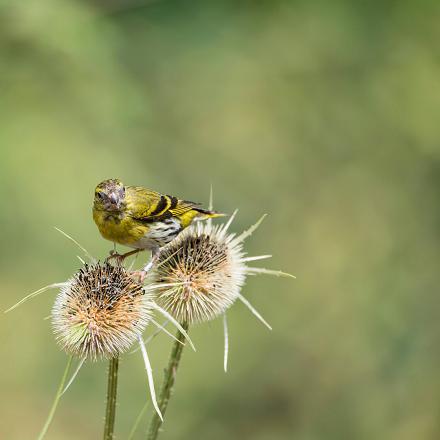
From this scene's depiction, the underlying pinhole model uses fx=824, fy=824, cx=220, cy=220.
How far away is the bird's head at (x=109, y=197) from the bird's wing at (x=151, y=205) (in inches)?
5.3

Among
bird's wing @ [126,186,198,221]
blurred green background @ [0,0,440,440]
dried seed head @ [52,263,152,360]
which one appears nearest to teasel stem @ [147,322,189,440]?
dried seed head @ [52,263,152,360]

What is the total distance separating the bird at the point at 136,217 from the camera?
15.8 feet

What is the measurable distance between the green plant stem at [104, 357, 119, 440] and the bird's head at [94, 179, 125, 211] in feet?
3.70

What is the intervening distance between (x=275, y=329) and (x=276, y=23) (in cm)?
346

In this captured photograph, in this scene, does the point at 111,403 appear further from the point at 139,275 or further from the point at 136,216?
the point at 136,216

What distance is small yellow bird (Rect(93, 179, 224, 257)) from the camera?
15.8ft

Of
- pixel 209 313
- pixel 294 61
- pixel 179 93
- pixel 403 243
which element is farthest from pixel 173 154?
pixel 209 313

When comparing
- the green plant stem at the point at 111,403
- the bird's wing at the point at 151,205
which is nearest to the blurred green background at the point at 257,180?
the bird's wing at the point at 151,205

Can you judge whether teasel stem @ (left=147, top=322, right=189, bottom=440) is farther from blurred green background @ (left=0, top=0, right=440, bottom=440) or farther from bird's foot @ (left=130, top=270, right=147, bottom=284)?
blurred green background @ (left=0, top=0, right=440, bottom=440)

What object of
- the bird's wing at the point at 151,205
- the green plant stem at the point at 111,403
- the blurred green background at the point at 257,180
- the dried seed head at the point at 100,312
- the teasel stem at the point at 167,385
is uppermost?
the blurred green background at the point at 257,180

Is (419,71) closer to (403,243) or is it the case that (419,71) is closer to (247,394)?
(403,243)

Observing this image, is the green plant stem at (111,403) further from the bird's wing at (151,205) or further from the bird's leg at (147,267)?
the bird's wing at (151,205)

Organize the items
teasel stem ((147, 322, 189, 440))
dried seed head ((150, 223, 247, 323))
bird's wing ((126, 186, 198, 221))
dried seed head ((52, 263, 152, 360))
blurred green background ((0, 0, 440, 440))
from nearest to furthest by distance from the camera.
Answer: teasel stem ((147, 322, 189, 440)), dried seed head ((52, 263, 152, 360)), dried seed head ((150, 223, 247, 323)), bird's wing ((126, 186, 198, 221)), blurred green background ((0, 0, 440, 440))

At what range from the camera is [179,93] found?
33.5 ft
